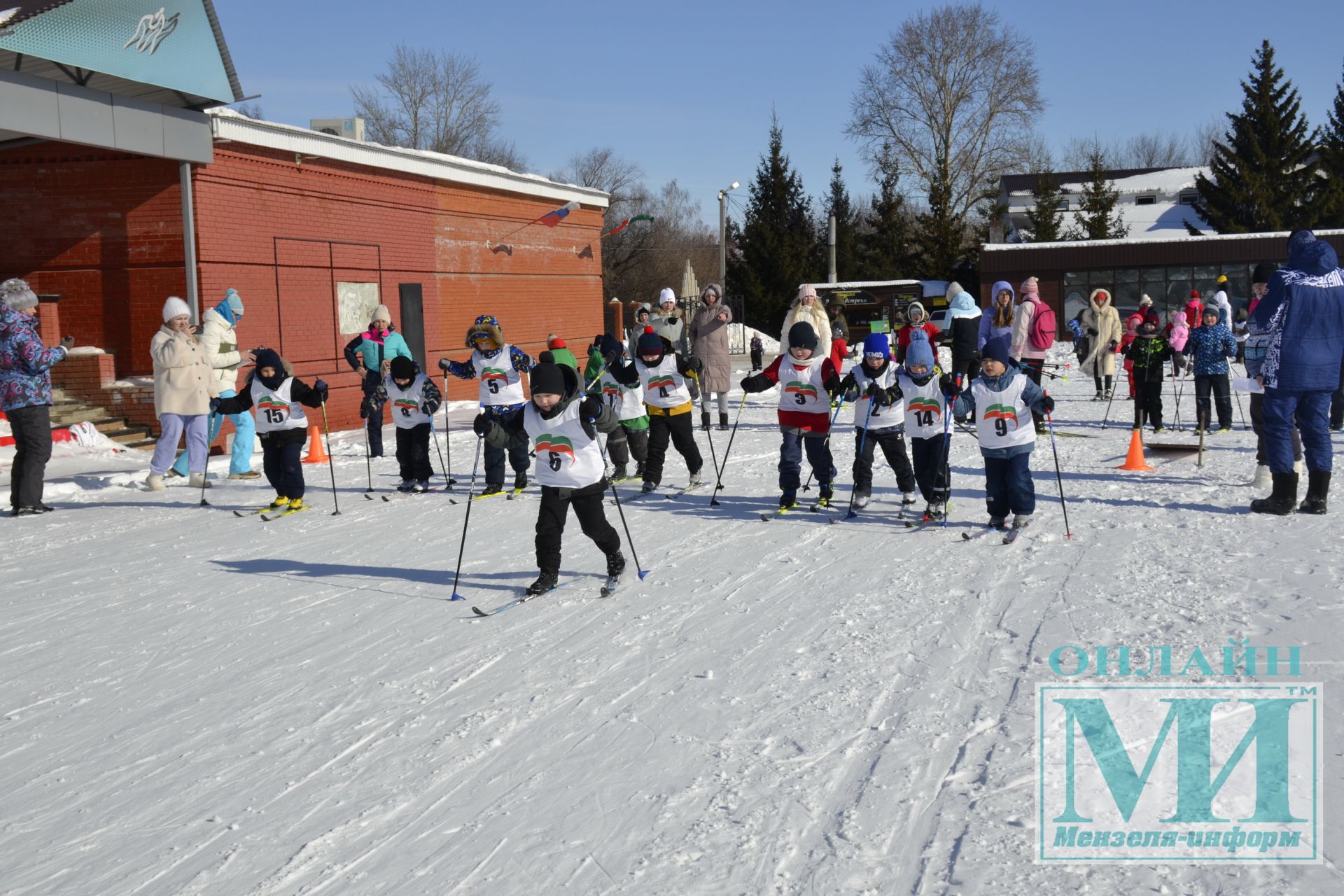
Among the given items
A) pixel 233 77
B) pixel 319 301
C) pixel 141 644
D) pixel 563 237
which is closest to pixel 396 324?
pixel 319 301

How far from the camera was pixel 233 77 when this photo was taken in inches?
559

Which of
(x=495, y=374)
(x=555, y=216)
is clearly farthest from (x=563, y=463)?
(x=555, y=216)

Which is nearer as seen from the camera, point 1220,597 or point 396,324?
point 1220,597

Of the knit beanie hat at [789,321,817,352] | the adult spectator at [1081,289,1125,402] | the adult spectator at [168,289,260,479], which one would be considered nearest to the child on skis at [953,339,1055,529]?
the knit beanie hat at [789,321,817,352]

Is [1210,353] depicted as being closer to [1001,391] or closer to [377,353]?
[1001,391]

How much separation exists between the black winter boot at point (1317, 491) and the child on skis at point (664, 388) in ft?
16.3

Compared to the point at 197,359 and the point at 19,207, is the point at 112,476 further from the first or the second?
the point at 19,207

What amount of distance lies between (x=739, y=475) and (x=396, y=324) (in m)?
9.54

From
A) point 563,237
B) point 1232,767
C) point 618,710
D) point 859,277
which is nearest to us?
point 1232,767

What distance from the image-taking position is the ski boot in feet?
22.4

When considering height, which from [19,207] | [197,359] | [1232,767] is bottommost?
[1232,767]

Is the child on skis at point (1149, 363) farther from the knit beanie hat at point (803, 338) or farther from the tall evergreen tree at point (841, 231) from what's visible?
the tall evergreen tree at point (841, 231)

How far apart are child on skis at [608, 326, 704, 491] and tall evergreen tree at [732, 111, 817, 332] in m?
33.2

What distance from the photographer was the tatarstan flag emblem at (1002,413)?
26.4 ft
